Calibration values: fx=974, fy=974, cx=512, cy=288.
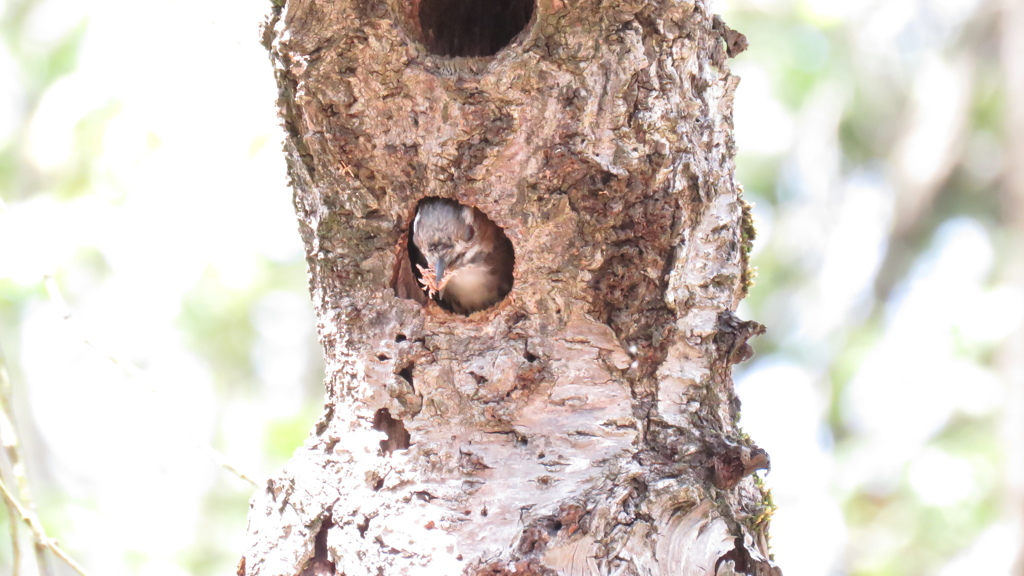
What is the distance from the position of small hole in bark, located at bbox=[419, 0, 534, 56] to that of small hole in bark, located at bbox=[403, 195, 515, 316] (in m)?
0.56

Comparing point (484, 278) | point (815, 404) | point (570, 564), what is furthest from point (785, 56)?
point (570, 564)

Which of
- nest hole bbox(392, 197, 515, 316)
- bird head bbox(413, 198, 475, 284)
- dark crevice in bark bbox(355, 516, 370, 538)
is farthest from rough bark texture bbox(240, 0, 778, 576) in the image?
bird head bbox(413, 198, 475, 284)

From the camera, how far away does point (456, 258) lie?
11.1 feet

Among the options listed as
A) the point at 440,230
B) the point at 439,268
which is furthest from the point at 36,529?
the point at 440,230

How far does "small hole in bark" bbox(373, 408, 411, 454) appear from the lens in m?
2.63

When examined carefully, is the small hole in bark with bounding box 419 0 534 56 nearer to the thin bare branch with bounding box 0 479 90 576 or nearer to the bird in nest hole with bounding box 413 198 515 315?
the bird in nest hole with bounding box 413 198 515 315

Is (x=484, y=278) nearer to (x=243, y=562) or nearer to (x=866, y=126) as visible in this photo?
(x=243, y=562)

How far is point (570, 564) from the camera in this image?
2281mm

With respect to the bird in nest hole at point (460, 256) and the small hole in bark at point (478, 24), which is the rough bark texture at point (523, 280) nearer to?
the bird in nest hole at point (460, 256)

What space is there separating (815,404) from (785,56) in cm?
384

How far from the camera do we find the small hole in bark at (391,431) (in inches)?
104

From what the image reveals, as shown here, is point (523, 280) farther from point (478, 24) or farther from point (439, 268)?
point (478, 24)

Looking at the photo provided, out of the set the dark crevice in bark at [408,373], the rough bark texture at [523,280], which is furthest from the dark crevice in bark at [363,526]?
the dark crevice in bark at [408,373]

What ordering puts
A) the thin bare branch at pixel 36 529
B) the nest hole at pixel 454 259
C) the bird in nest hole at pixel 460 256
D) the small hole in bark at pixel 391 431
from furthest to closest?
the bird in nest hole at pixel 460 256 < the nest hole at pixel 454 259 < the small hole in bark at pixel 391 431 < the thin bare branch at pixel 36 529
